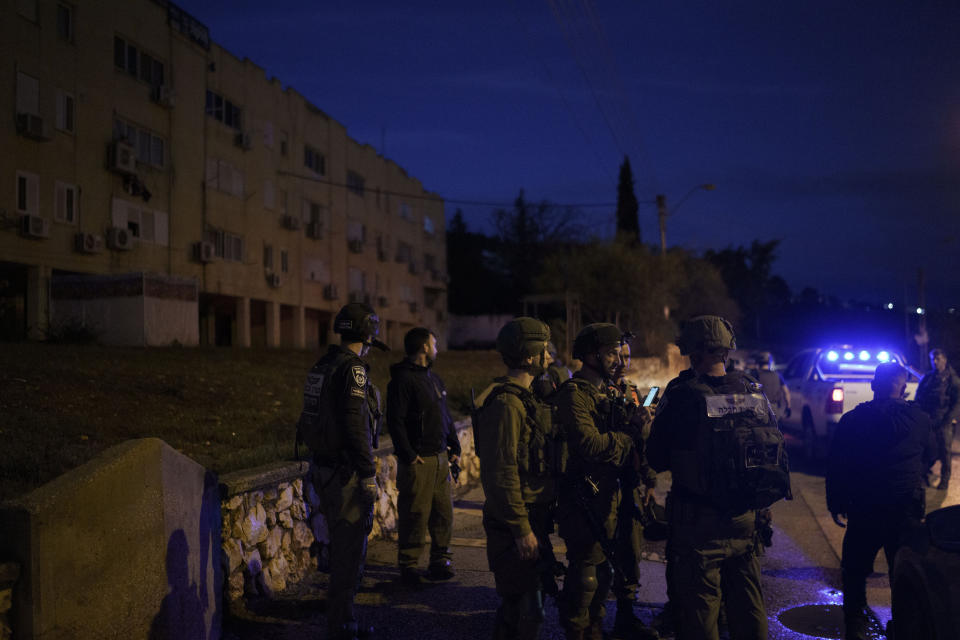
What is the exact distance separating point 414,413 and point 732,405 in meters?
2.79

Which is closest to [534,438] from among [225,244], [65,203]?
[65,203]

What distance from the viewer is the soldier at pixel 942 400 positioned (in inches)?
379

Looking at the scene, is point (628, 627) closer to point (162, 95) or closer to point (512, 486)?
point (512, 486)

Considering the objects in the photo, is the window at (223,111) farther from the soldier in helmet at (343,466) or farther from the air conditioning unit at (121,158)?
the soldier in helmet at (343,466)

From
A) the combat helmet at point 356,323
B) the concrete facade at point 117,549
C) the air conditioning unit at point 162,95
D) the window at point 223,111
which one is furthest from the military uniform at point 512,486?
the window at point 223,111

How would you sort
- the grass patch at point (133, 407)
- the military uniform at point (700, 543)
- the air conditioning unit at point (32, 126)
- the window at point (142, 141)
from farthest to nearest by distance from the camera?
the window at point (142, 141)
the air conditioning unit at point (32, 126)
the grass patch at point (133, 407)
the military uniform at point (700, 543)

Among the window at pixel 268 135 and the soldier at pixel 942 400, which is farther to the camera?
the window at pixel 268 135

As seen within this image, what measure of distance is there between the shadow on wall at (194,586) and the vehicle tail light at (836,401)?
29.9 ft

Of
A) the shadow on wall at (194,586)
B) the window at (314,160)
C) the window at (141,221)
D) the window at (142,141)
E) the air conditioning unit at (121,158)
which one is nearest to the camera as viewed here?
the shadow on wall at (194,586)

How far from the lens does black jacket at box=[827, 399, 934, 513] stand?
481 cm

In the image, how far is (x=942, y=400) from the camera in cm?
968

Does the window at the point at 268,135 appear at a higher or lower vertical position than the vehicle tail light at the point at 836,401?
higher

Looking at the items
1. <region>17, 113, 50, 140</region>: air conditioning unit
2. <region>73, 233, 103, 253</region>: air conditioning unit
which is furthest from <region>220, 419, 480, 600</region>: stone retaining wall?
<region>73, 233, 103, 253</region>: air conditioning unit

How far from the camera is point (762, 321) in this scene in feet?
310
